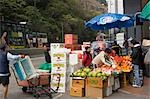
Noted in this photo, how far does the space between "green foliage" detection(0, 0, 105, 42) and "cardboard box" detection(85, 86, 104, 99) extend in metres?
37.4

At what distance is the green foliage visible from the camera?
5044 centimetres

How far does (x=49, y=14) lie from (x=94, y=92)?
55.7 m

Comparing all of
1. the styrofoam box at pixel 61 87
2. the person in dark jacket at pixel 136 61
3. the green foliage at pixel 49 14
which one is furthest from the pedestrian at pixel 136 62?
the green foliage at pixel 49 14

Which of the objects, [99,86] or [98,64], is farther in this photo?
[98,64]

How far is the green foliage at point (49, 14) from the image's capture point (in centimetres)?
5044

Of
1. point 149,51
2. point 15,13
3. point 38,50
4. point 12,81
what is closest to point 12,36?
point 38,50

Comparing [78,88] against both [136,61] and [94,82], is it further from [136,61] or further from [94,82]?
[136,61]

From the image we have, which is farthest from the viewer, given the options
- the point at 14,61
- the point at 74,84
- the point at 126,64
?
the point at 126,64

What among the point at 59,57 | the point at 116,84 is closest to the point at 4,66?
the point at 59,57

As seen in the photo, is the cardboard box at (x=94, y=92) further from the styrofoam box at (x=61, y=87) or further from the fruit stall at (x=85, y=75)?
the styrofoam box at (x=61, y=87)

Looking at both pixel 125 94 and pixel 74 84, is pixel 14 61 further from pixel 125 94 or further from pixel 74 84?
pixel 125 94

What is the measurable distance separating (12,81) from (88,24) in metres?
4.17

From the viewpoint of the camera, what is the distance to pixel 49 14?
6594 cm

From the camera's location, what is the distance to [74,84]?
1140 centimetres
